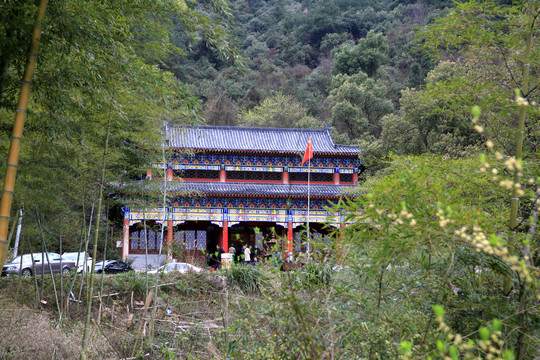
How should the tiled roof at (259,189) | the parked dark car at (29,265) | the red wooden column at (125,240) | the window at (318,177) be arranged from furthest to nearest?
1. the window at (318,177)
2. the tiled roof at (259,189)
3. the red wooden column at (125,240)
4. the parked dark car at (29,265)

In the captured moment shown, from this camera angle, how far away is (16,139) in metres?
2.95

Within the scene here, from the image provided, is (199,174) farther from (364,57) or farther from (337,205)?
(364,57)

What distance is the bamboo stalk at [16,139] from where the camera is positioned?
2.85m

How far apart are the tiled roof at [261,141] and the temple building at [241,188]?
1.6 inches

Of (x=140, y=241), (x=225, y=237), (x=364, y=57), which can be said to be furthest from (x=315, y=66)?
(x=140, y=241)

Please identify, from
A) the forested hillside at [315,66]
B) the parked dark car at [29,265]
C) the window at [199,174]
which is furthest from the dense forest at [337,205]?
the forested hillside at [315,66]

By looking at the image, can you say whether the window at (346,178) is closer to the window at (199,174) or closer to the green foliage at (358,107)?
the window at (199,174)

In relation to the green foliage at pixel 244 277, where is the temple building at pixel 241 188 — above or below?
above

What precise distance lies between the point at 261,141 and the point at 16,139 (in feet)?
51.6

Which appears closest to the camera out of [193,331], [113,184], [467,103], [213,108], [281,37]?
[467,103]

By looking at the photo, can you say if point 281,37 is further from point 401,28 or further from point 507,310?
point 507,310

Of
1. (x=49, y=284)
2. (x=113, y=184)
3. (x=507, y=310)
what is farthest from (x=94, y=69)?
(x=49, y=284)

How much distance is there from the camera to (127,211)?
15.7 metres

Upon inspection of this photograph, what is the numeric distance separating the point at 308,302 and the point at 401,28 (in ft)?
120
